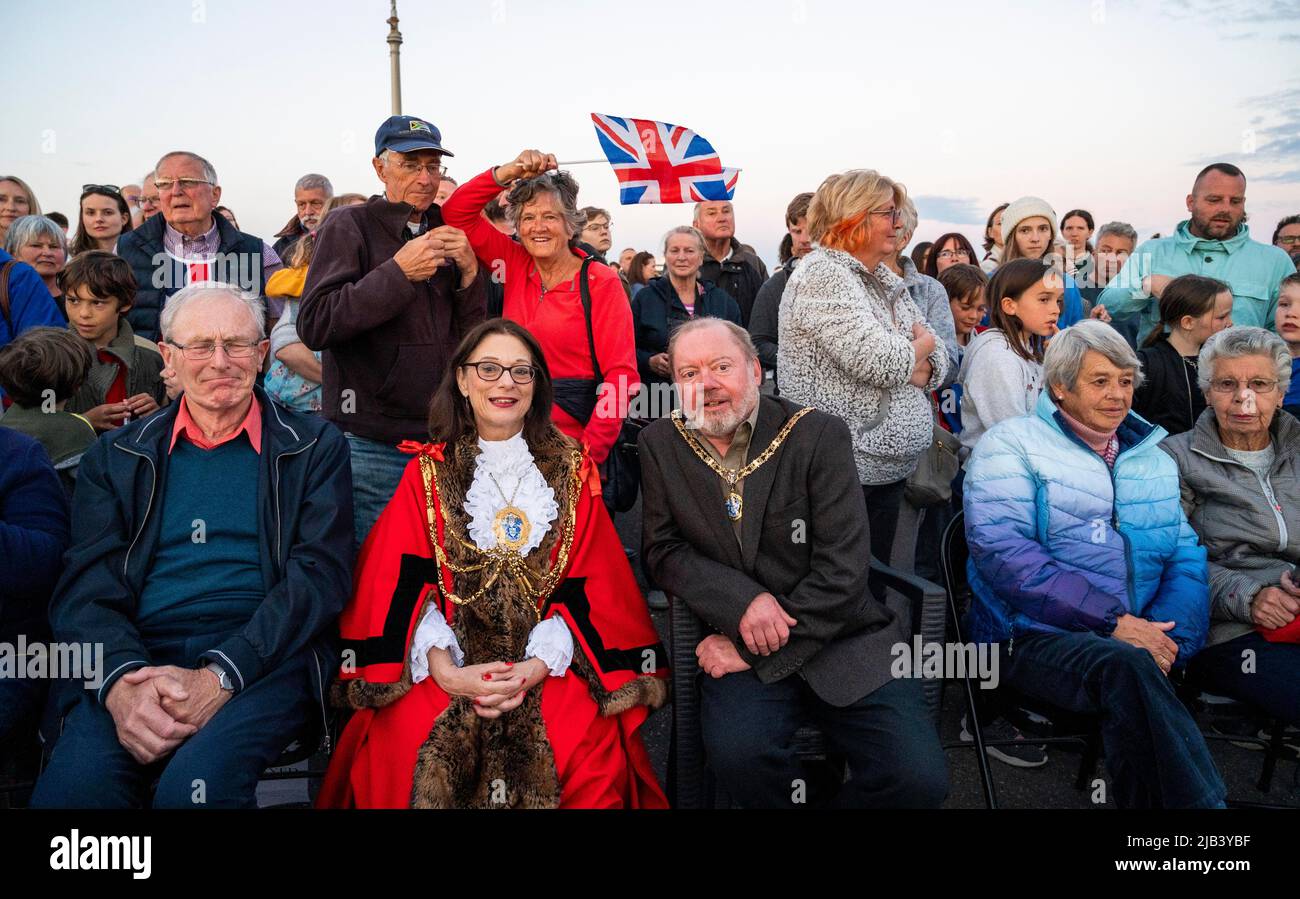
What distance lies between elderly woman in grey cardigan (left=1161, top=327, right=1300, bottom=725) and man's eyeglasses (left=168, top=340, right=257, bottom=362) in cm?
363

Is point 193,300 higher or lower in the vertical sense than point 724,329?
higher

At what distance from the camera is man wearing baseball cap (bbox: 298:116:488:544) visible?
3.56 metres

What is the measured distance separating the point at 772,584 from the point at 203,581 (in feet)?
A: 6.20

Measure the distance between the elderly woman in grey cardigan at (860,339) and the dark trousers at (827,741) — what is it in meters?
1.24

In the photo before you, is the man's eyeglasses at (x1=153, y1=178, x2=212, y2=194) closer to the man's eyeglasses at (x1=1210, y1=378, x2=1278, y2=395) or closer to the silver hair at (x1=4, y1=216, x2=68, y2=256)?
the silver hair at (x1=4, y1=216, x2=68, y2=256)

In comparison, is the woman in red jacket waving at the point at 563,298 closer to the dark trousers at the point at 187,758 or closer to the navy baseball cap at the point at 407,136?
the navy baseball cap at the point at 407,136

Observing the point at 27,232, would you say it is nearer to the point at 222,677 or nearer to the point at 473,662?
the point at 222,677

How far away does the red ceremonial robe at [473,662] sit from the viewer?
2820mm

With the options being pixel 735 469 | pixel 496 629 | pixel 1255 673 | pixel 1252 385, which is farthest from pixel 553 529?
pixel 1252 385

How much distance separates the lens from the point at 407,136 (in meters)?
3.76

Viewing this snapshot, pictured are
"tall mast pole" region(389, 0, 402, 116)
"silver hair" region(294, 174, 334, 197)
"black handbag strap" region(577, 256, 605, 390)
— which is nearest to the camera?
"black handbag strap" region(577, 256, 605, 390)

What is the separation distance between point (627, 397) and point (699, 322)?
0.81 m

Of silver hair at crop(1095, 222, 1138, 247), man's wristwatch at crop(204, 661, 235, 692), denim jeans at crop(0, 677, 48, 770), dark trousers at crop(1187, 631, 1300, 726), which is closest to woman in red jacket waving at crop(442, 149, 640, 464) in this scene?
man's wristwatch at crop(204, 661, 235, 692)
